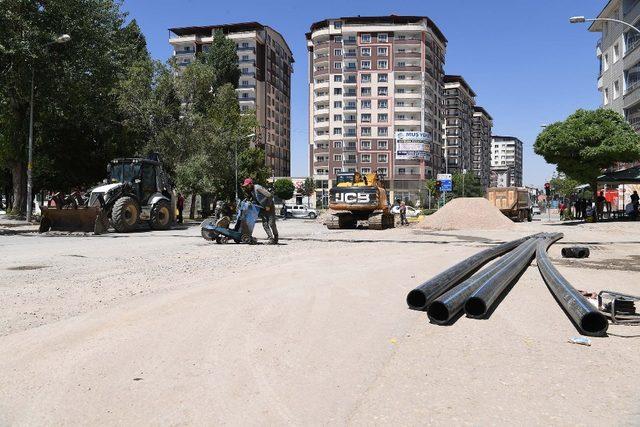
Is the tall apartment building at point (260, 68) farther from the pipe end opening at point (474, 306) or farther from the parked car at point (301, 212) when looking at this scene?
the pipe end opening at point (474, 306)

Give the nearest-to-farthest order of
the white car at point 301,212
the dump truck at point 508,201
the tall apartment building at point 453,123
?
1. the dump truck at point 508,201
2. the white car at point 301,212
3. the tall apartment building at point 453,123

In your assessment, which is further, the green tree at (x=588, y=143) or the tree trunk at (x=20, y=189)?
the tree trunk at (x=20, y=189)

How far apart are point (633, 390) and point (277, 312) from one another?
3615mm

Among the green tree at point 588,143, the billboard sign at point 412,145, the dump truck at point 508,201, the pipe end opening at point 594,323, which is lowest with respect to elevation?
the pipe end opening at point 594,323

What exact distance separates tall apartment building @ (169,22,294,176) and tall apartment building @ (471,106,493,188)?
206 ft

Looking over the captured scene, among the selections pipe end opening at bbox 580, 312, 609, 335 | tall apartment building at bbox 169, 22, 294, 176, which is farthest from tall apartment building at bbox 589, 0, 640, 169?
tall apartment building at bbox 169, 22, 294, 176

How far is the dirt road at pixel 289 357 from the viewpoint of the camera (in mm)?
3492

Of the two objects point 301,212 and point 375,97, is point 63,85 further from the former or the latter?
point 375,97

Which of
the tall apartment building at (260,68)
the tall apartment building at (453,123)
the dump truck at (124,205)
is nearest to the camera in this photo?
the dump truck at (124,205)

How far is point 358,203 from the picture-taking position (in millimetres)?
26875

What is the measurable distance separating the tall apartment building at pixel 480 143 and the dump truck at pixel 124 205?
139 meters

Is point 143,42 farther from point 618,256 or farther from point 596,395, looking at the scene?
point 596,395

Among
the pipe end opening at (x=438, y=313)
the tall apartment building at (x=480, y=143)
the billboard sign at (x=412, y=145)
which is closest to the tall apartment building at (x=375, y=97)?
the billboard sign at (x=412, y=145)

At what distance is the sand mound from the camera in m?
27.6
